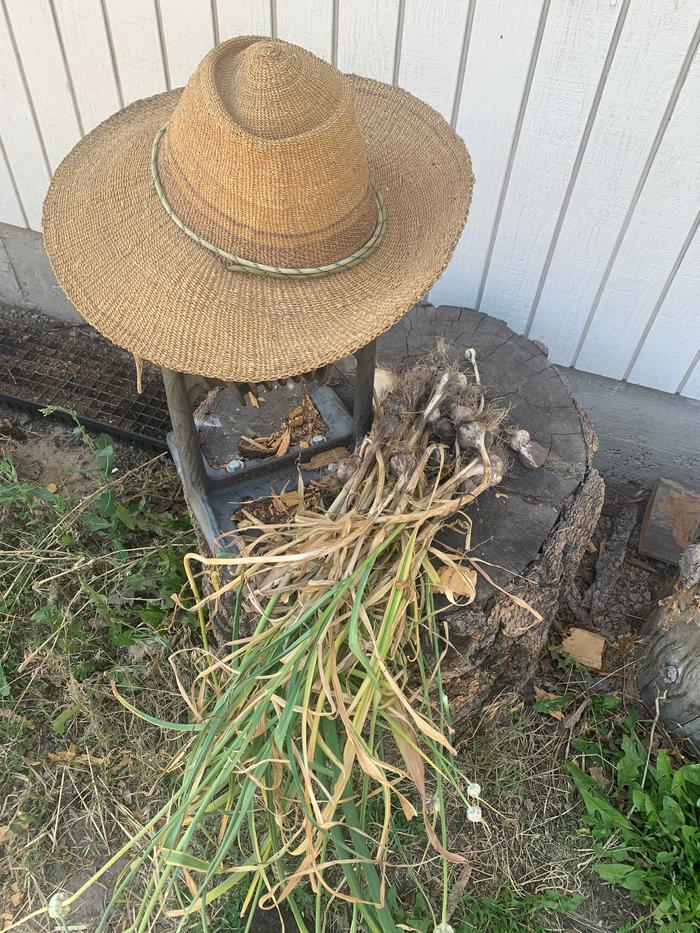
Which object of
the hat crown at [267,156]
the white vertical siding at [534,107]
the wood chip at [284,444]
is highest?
the hat crown at [267,156]

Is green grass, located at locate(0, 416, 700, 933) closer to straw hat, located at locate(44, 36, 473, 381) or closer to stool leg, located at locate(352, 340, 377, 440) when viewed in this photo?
stool leg, located at locate(352, 340, 377, 440)

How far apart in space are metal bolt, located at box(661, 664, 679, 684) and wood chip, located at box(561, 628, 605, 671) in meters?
0.23

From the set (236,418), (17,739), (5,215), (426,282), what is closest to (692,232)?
(426,282)

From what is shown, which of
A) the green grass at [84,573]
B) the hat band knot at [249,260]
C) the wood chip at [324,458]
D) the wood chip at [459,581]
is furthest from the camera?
the green grass at [84,573]

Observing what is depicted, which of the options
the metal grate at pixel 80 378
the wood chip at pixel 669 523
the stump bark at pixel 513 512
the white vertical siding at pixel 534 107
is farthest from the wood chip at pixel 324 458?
the wood chip at pixel 669 523

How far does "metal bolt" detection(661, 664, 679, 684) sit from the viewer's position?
188 cm

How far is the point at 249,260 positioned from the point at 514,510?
807 millimetres

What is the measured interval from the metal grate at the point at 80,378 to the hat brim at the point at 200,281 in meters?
1.42

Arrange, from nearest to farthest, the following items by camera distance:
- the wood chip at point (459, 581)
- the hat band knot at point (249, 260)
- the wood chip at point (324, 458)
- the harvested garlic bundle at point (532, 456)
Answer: the hat band knot at point (249, 260), the wood chip at point (459, 581), the harvested garlic bundle at point (532, 456), the wood chip at point (324, 458)

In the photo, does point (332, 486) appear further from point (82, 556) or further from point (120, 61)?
point (120, 61)

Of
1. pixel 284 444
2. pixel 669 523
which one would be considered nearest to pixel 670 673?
pixel 669 523

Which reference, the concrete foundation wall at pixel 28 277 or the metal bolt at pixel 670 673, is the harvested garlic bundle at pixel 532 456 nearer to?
the metal bolt at pixel 670 673

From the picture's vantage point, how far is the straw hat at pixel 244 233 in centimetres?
111

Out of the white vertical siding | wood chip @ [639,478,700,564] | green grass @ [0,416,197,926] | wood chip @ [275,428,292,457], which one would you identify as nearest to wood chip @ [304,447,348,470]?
wood chip @ [275,428,292,457]
